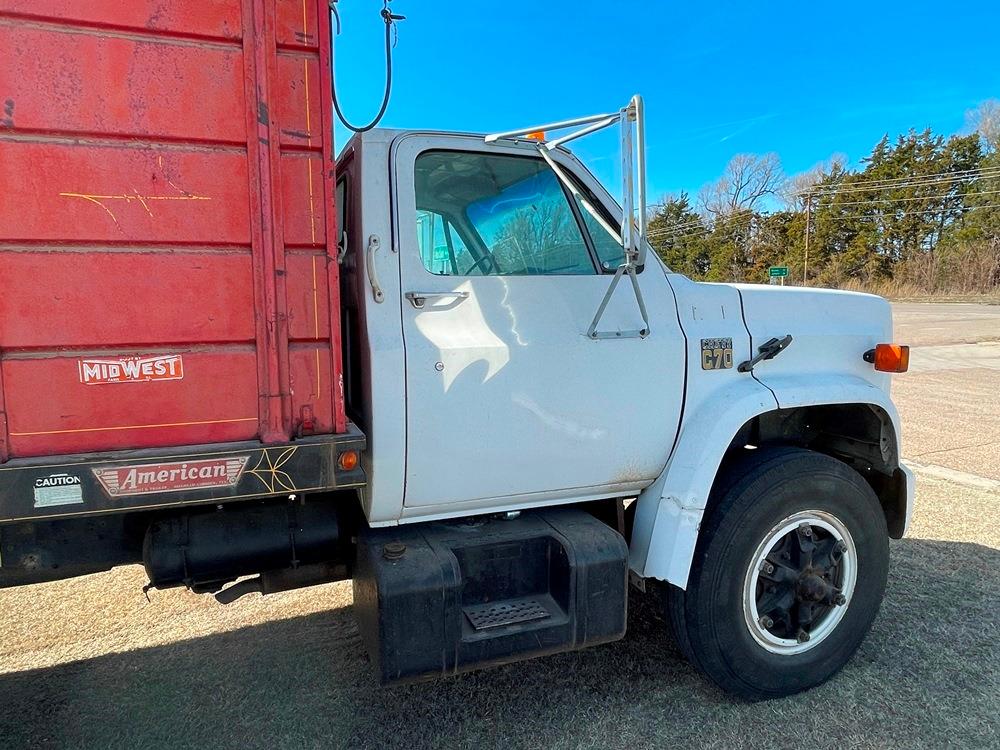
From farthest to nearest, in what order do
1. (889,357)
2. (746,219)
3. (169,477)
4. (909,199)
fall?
(746,219) → (909,199) → (889,357) → (169,477)

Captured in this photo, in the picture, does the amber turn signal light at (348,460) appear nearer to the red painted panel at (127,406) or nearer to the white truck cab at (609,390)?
the white truck cab at (609,390)

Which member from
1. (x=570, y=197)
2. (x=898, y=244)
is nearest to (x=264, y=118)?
(x=570, y=197)

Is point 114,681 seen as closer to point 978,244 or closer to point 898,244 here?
point 978,244

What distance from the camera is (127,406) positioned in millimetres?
1853

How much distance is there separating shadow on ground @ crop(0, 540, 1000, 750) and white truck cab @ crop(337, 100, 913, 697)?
8.7 inches

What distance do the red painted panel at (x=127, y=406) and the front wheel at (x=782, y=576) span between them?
6.22 feet

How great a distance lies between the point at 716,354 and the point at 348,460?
1.57 m

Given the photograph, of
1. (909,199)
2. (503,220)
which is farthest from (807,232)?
(503,220)

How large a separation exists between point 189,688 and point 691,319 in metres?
2.69

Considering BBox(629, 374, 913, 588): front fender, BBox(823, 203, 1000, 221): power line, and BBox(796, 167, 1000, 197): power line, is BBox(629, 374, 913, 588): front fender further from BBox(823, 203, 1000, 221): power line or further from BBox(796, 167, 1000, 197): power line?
BBox(823, 203, 1000, 221): power line

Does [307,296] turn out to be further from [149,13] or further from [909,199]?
[909,199]

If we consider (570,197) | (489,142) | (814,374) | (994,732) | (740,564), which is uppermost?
(489,142)

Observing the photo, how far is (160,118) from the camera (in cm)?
181

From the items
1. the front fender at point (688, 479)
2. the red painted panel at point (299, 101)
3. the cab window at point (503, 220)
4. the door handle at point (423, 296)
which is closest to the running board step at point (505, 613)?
the front fender at point (688, 479)
